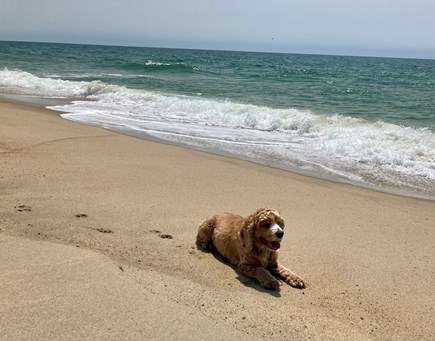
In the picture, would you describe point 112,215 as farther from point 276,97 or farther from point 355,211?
point 276,97

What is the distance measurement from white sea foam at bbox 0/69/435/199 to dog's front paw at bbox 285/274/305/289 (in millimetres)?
4768

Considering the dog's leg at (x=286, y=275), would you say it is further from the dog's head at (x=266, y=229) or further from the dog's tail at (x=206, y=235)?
the dog's tail at (x=206, y=235)

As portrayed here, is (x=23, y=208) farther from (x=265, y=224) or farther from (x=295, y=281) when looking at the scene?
(x=295, y=281)

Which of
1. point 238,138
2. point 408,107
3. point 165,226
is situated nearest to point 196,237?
point 165,226

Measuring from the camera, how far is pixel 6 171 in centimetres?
677

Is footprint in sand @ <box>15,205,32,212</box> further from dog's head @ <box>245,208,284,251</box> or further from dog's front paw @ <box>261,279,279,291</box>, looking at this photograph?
dog's front paw @ <box>261,279,279,291</box>

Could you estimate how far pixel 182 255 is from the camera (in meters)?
4.79

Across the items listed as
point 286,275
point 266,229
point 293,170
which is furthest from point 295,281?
point 293,170

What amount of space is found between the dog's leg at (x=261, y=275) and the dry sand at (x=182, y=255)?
3.4 inches

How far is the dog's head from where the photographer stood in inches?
168

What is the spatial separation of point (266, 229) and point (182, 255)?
1019 millimetres

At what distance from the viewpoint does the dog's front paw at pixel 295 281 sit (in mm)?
4383

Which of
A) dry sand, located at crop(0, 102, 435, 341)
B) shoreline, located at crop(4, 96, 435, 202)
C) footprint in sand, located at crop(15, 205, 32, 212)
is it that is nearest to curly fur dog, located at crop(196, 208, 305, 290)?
dry sand, located at crop(0, 102, 435, 341)

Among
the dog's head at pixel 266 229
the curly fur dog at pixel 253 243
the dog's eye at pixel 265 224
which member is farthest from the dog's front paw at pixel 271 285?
the dog's eye at pixel 265 224
